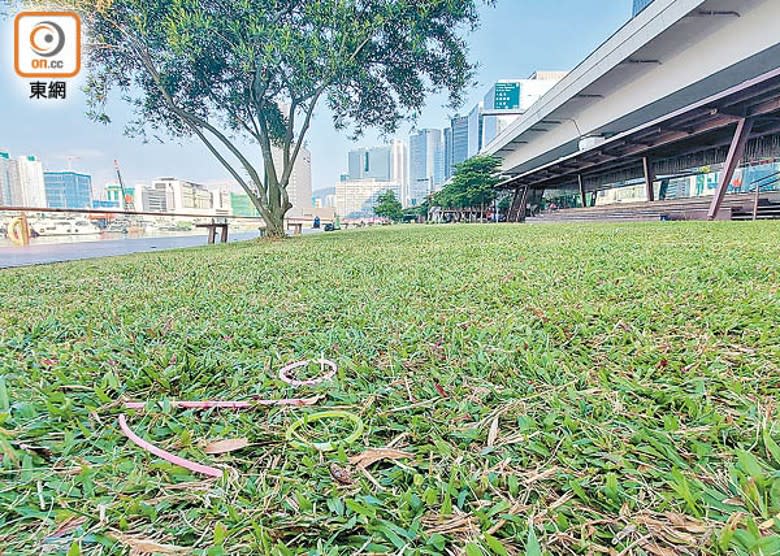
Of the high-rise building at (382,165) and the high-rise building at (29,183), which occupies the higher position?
the high-rise building at (382,165)

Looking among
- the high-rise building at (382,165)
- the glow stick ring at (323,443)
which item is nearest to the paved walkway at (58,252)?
the glow stick ring at (323,443)

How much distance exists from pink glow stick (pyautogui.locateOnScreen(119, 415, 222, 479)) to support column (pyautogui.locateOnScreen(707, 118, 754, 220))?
28.6ft

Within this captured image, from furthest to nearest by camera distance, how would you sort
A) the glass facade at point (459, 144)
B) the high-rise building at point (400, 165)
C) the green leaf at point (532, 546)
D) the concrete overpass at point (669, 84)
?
the high-rise building at point (400, 165) → the glass facade at point (459, 144) → the concrete overpass at point (669, 84) → the green leaf at point (532, 546)

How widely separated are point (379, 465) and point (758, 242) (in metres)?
3.58

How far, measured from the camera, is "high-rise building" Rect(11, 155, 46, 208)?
9.79m

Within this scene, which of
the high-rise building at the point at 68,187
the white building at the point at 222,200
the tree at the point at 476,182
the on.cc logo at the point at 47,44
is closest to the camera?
the on.cc logo at the point at 47,44

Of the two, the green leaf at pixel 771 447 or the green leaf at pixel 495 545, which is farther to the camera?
the green leaf at pixel 771 447

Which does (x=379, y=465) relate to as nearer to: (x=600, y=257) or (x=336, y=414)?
(x=336, y=414)

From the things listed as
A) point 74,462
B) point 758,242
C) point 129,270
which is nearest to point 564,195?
point 758,242

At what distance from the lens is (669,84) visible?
414 inches

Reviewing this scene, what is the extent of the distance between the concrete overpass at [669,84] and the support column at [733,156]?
2 cm

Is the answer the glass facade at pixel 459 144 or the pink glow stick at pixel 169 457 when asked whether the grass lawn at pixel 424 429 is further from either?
the glass facade at pixel 459 144

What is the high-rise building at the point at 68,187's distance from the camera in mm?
11570

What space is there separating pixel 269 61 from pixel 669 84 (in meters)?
10.1
